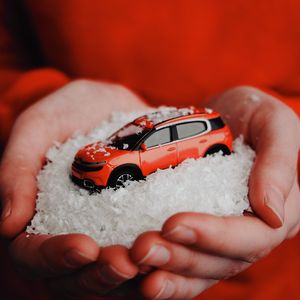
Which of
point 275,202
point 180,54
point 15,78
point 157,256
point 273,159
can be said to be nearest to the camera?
point 157,256

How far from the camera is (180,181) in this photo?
1003mm

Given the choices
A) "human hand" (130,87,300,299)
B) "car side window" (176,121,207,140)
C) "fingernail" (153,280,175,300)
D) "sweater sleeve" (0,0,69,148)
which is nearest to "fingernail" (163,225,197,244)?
"human hand" (130,87,300,299)

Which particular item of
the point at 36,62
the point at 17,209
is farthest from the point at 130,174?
the point at 36,62

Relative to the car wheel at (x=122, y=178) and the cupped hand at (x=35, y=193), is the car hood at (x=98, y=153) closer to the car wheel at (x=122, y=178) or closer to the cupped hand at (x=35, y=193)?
the car wheel at (x=122, y=178)

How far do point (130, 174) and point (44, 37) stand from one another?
3.04ft

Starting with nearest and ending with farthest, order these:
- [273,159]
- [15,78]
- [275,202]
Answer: [275,202] < [273,159] < [15,78]

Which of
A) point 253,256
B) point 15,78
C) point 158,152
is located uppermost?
point 15,78

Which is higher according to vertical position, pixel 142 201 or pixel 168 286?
pixel 142 201

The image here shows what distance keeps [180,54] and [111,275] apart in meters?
0.98

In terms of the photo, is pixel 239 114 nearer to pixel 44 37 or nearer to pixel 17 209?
pixel 17 209

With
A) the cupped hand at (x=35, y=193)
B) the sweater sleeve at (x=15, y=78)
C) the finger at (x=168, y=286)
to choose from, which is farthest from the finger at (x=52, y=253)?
the sweater sleeve at (x=15, y=78)

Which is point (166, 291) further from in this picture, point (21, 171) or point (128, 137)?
point (21, 171)

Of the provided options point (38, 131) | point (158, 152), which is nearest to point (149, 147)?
point (158, 152)

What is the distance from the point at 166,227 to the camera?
800 millimetres
